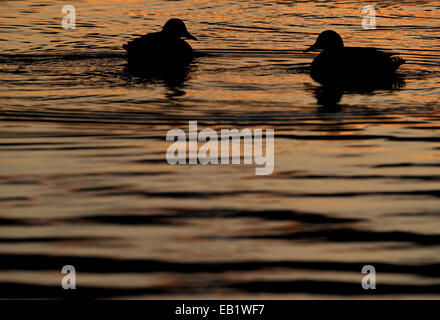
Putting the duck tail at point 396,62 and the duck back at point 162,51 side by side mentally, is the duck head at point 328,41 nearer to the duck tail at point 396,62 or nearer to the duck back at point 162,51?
the duck tail at point 396,62

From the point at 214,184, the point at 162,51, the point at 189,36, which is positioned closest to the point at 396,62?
the point at 162,51

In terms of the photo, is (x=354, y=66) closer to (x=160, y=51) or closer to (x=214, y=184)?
(x=160, y=51)

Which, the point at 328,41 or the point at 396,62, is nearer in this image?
the point at 396,62

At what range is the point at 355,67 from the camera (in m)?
14.7

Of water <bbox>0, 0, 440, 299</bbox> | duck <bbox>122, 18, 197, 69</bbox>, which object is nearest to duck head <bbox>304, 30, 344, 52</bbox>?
water <bbox>0, 0, 440, 299</bbox>

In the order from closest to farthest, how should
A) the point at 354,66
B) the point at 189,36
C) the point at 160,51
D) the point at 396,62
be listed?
the point at 396,62 < the point at 354,66 < the point at 160,51 < the point at 189,36

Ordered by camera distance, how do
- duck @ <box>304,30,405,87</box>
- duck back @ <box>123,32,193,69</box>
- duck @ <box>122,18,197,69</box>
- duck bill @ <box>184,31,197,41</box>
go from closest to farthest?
duck @ <box>304,30,405,87</box> → duck @ <box>122,18,197,69</box> → duck back @ <box>123,32,193,69</box> → duck bill @ <box>184,31,197,41</box>

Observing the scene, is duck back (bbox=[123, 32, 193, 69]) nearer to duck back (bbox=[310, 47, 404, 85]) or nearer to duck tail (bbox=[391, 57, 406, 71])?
duck back (bbox=[310, 47, 404, 85])

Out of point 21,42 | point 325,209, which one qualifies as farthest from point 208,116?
point 21,42

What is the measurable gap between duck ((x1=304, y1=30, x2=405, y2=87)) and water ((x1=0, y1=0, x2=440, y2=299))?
394 millimetres

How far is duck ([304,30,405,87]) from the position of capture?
47.1 ft

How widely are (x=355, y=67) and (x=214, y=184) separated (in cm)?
690

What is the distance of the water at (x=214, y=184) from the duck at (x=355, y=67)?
394 millimetres
